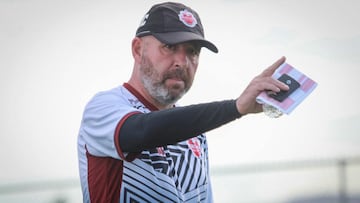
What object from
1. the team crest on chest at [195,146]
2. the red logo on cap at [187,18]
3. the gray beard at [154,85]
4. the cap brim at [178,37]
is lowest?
the team crest on chest at [195,146]

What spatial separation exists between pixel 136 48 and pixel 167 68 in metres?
0.27

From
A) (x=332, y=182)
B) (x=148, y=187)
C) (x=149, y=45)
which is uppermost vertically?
(x=149, y=45)

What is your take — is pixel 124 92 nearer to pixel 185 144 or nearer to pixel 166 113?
pixel 185 144

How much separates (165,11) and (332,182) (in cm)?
522

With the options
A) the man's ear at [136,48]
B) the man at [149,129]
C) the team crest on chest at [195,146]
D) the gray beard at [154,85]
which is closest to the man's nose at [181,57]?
the man at [149,129]

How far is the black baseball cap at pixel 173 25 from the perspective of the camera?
128 inches

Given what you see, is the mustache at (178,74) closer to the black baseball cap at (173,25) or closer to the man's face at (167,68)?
the man's face at (167,68)

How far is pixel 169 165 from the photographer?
10.9 feet

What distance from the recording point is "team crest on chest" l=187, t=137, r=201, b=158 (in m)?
3.54

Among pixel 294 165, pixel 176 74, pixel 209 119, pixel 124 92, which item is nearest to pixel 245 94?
pixel 209 119

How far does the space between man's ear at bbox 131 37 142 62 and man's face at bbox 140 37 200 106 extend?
1.9 inches

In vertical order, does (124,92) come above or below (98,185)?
above

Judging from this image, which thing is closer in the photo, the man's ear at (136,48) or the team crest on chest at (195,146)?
the man's ear at (136,48)

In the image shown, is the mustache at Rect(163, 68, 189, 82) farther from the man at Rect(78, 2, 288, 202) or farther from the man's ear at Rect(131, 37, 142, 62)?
the man's ear at Rect(131, 37, 142, 62)
